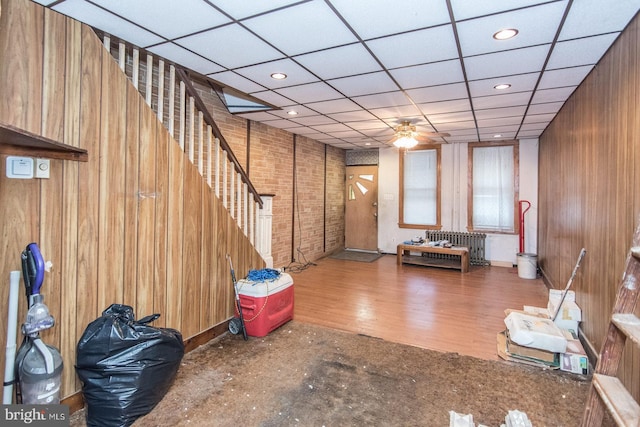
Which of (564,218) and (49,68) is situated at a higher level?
(49,68)

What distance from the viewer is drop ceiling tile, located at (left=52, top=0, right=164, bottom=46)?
2.00 meters

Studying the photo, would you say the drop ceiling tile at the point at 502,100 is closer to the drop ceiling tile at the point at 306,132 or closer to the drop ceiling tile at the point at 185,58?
the drop ceiling tile at the point at 306,132

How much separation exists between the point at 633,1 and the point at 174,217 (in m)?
→ 3.39

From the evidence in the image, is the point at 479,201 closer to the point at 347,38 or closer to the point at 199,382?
the point at 347,38

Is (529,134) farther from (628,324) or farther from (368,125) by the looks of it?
(628,324)

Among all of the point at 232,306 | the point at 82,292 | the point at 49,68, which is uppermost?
the point at 49,68

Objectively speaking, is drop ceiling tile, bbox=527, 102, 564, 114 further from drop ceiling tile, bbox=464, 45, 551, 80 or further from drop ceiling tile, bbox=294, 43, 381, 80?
drop ceiling tile, bbox=294, 43, 381, 80

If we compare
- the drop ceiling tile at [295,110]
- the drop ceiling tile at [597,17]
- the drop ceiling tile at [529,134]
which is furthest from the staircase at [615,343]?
the drop ceiling tile at [529,134]

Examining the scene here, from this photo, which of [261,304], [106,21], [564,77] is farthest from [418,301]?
[106,21]

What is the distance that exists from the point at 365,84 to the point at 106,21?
2.22 meters

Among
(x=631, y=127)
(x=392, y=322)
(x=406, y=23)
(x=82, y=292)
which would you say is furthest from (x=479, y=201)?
(x=82, y=292)

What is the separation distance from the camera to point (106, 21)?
2.19 meters

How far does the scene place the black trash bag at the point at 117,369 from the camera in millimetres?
1951

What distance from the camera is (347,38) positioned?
243cm
